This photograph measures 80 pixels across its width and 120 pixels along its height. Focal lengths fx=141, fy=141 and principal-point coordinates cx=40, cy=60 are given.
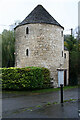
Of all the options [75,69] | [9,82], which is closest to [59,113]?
[9,82]

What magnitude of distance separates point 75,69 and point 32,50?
25.4 ft

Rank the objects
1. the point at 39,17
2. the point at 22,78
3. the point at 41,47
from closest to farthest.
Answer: the point at 22,78 < the point at 41,47 < the point at 39,17

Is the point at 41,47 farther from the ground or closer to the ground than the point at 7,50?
closer to the ground

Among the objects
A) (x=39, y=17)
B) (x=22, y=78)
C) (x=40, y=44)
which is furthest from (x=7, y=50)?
(x=22, y=78)

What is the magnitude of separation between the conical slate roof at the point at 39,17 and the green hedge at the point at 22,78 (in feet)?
20.3

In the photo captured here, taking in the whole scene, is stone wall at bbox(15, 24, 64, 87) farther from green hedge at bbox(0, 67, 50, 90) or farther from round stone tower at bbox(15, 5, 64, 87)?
green hedge at bbox(0, 67, 50, 90)

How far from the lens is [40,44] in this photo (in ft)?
52.1

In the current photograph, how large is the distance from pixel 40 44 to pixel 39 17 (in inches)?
136

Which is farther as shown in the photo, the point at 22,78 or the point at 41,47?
the point at 41,47

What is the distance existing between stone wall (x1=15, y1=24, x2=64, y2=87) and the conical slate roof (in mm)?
494

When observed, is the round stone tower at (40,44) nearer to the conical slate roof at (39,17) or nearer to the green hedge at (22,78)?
the conical slate roof at (39,17)

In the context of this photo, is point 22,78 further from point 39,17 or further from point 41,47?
point 39,17

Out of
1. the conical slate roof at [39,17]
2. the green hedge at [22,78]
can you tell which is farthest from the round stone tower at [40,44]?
the green hedge at [22,78]

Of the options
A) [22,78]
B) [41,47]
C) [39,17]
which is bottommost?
[22,78]
